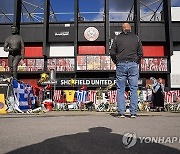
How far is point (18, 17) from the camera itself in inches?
1041

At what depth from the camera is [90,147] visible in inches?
93.1

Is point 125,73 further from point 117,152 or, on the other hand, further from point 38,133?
point 117,152

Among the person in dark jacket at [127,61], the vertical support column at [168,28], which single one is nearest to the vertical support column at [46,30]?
the vertical support column at [168,28]

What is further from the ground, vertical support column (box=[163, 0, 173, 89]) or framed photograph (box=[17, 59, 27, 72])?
vertical support column (box=[163, 0, 173, 89])

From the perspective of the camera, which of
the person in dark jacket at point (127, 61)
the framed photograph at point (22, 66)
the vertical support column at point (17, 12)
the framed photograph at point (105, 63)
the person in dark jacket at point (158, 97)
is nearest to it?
the person in dark jacket at point (127, 61)

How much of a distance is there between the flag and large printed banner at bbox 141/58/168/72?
17.3 metres

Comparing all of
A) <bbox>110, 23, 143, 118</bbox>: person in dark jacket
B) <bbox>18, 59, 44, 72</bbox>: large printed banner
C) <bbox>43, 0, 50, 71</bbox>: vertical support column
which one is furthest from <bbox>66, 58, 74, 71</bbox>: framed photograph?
<bbox>110, 23, 143, 118</bbox>: person in dark jacket

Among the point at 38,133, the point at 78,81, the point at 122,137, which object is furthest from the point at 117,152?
the point at 78,81

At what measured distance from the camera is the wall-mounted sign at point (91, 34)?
26391 mm

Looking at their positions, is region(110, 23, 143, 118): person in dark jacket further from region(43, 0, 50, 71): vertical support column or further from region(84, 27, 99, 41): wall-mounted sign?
region(84, 27, 99, 41): wall-mounted sign

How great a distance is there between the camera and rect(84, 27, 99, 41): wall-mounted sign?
26.4 m

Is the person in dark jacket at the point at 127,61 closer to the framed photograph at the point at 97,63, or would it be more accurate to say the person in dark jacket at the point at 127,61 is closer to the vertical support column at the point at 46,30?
the framed photograph at the point at 97,63

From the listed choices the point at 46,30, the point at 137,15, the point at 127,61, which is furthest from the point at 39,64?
the point at 127,61

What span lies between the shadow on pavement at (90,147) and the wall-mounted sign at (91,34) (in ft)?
78.8
